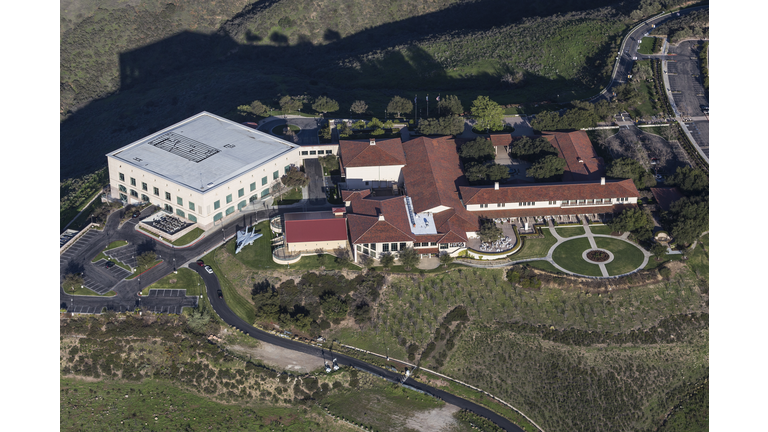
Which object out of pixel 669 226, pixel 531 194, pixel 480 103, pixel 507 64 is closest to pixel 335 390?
pixel 531 194

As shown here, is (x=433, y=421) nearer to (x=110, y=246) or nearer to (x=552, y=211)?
(x=552, y=211)

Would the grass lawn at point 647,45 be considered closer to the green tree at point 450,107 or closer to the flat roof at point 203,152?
the green tree at point 450,107

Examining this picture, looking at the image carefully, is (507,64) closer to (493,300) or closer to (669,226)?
(669,226)

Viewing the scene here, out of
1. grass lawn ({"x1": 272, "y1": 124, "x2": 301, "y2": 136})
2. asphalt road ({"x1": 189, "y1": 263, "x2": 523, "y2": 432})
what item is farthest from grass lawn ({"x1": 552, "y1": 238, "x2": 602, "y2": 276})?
grass lawn ({"x1": 272, "y1": 124, "x2": 301, "y2": 136})

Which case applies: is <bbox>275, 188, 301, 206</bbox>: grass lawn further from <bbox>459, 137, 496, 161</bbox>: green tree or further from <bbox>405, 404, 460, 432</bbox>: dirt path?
<bbox>405, 404, 460, 432</bbox>: dirt path

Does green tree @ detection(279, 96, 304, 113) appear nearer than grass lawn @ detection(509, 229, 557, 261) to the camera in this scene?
No

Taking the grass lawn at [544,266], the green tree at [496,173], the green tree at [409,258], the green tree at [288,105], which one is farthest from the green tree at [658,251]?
the green tree at [288,105]
